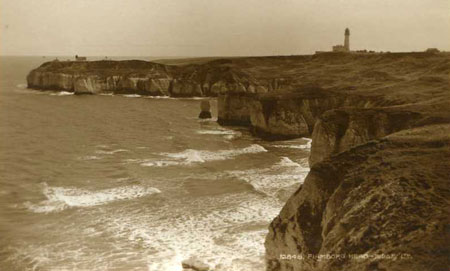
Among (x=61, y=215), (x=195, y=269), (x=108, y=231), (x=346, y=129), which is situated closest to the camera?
(x=195, y=269)

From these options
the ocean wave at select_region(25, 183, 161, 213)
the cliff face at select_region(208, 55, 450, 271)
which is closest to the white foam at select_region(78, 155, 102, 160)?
the ocean wave at select_region(25, 183, 161, 213)

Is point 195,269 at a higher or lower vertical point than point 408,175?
lower

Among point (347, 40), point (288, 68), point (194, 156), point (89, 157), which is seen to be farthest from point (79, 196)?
point (347, 40)

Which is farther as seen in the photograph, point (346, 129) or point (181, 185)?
point (181, 185)

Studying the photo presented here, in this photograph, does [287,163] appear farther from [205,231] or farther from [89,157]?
[89,157]

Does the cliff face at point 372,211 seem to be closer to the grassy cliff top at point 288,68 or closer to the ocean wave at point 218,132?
the ocean wave at point 218,132

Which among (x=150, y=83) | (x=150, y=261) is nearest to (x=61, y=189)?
(x=150, y=261)

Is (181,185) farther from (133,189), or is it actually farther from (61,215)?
(61,215)
